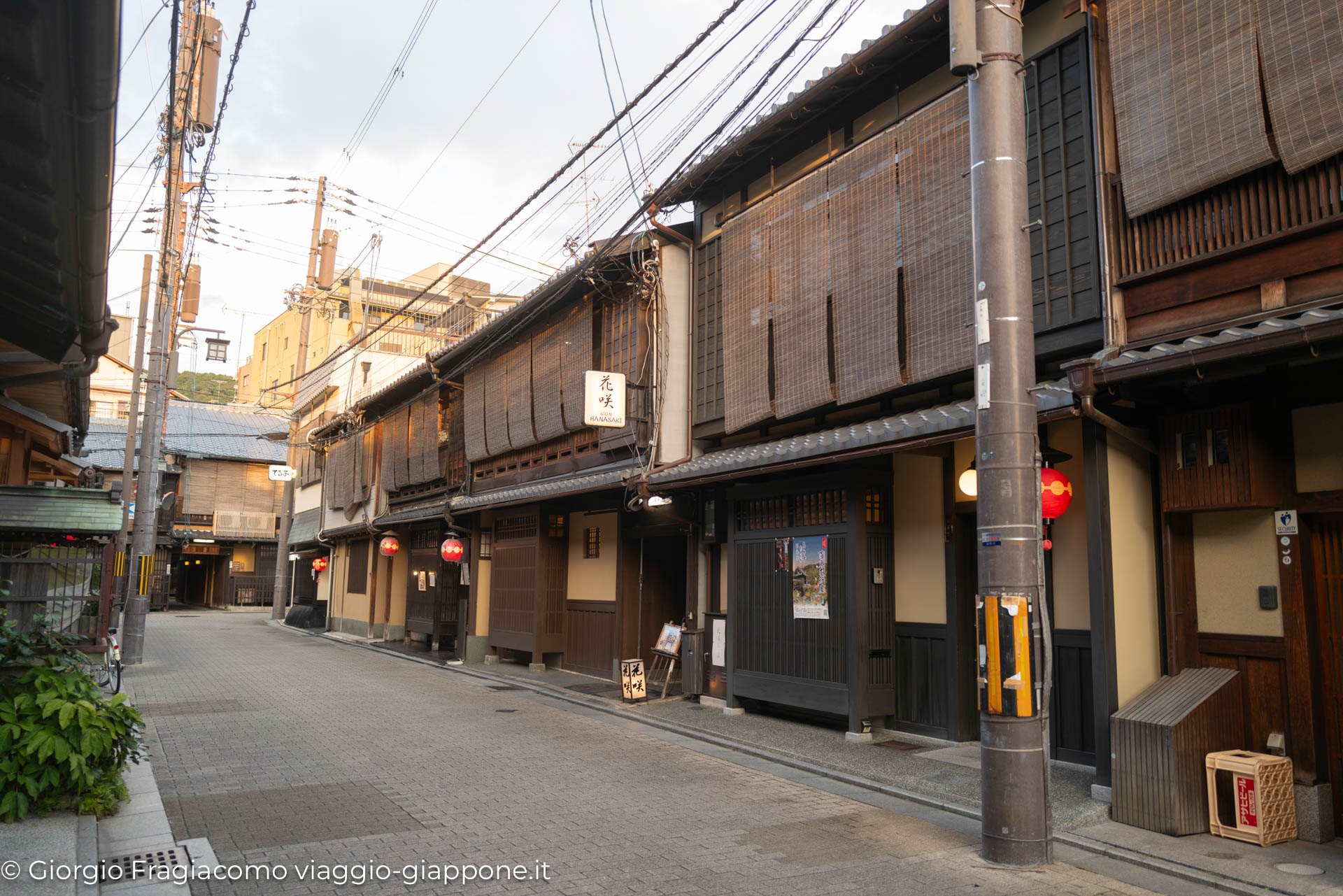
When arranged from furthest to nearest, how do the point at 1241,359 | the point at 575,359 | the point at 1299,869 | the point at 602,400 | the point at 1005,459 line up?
the point at 575,359, the point at 602,400, the point at 1005,459, the point at 1241,359, the point at 1299,869

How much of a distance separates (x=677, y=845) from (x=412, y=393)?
73.2ft

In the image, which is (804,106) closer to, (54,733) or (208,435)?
(54,733)

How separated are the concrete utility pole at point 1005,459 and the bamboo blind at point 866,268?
3697 millimetres

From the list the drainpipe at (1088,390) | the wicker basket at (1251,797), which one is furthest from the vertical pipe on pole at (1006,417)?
the wicker basket at (1251,797)

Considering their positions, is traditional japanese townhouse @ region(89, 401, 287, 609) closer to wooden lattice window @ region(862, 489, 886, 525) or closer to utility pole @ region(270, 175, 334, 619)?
utility pole @ region(270, 175, 334, 619)

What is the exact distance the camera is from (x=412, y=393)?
27156mm

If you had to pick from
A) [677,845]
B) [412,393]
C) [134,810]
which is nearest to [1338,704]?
[677,845]

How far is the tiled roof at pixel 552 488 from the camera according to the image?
15.0 m

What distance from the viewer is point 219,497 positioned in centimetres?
4903

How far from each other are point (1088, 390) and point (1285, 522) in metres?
1.94

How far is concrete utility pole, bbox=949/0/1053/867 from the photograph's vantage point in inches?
249

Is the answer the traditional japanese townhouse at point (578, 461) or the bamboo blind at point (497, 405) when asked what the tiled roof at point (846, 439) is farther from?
the bamboo blind at point (497, 405)

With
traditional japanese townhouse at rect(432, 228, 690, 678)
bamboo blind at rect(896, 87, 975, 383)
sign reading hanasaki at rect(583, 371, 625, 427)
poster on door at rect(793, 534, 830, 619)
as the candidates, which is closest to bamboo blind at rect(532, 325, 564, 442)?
traditional japanese townhouse at rect(432, 228, 690, 678)

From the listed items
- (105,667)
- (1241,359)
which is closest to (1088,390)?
(1241,359)
